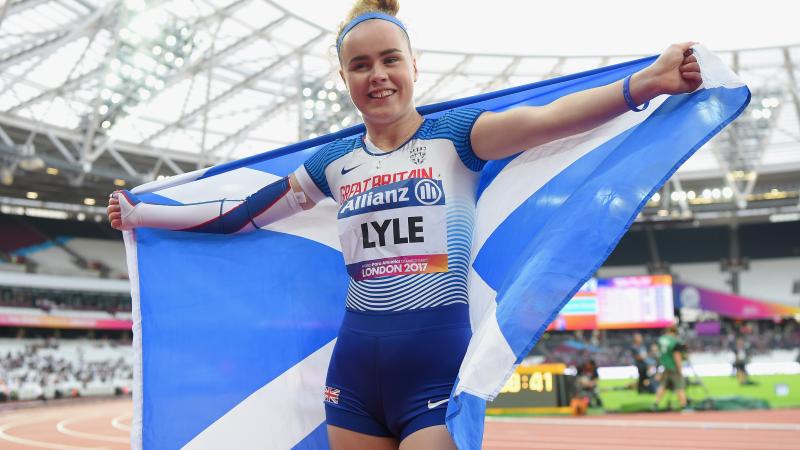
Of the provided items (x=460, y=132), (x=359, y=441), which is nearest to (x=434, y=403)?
(x=359, y=441)

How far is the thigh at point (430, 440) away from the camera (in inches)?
72.2

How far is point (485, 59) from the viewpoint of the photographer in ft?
80.9

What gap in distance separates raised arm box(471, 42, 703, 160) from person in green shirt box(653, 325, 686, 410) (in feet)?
40.4

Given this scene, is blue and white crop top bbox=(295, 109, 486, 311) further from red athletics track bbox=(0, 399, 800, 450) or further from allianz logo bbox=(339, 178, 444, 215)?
red athletics track bbox=(0, 399, 800, 450)

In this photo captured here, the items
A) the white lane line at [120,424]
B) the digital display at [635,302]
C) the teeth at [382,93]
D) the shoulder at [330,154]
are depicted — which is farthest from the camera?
the digital display at [635,302]

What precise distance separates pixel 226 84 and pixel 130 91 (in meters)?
4.26

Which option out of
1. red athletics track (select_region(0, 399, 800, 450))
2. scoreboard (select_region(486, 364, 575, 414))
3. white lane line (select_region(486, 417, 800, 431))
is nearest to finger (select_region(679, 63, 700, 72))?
red athletics track (select_region(0, 399, 800, 450))

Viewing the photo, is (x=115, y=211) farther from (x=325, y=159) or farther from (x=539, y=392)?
(x=539, y=392)

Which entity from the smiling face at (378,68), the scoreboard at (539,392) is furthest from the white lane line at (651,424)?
the smiling face at (378,68)

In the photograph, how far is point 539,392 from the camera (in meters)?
14.4

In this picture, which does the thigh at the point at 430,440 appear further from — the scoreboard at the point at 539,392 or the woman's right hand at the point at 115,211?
the scoreboard at the point at 539,392

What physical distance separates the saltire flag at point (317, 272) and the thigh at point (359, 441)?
38cm

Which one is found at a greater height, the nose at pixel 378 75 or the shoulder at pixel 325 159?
the nose at pixel 378 75

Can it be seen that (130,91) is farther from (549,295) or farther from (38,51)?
(549,295)
